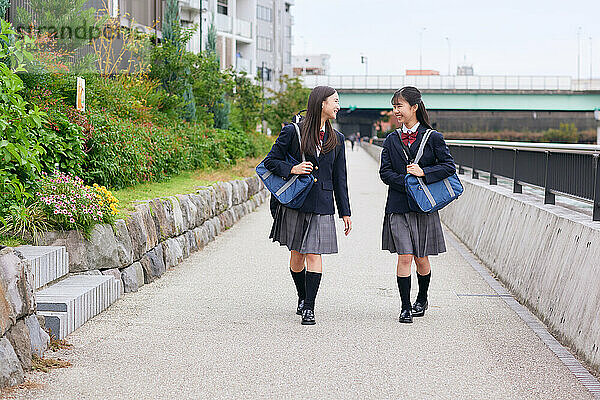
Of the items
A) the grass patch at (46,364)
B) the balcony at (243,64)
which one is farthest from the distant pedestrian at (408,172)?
the balcony at (243,64)

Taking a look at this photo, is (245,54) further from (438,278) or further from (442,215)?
(438,278)

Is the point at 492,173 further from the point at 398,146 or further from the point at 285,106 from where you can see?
the point at 285,106

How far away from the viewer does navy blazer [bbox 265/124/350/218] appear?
7305mm

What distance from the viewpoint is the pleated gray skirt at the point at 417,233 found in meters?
7.38

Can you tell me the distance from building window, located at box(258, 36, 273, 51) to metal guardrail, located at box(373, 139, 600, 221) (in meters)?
85.2

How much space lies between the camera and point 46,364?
582 centimetres

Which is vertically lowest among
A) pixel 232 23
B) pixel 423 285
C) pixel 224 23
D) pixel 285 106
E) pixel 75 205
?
pixel 423 285

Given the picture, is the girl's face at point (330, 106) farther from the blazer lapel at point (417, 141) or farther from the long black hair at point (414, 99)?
the blazer lapel at point (417, 141)

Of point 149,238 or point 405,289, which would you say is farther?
point 149,238

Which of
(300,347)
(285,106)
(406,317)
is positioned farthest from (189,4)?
(300,347)

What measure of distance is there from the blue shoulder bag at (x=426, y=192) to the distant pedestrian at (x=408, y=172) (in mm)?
44

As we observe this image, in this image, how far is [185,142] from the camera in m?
17.8

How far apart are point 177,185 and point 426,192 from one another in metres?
7.22

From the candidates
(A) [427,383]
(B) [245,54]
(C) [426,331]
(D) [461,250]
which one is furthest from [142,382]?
(B) [245,54]
